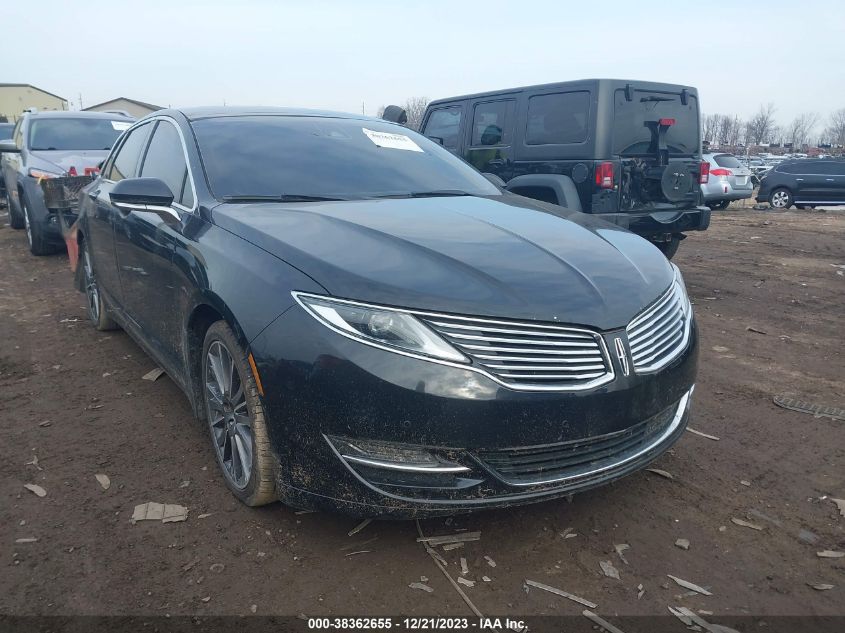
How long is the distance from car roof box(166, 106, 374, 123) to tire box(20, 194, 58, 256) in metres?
5.30

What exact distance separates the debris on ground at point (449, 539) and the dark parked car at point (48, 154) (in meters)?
7.48

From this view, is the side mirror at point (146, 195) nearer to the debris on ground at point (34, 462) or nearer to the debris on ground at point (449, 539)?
the debris on ground at point (34, 462)

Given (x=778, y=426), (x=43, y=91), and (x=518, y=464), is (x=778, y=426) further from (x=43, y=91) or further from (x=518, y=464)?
(x=43, y=91)

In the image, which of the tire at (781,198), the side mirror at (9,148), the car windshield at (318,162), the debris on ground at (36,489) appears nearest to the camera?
the debris on ground at (36,489)

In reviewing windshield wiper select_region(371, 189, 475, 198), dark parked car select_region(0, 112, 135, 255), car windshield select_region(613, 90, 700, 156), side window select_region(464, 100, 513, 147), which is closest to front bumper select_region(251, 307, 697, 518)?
windshield wiper select_region(371, 189, 475, 198)

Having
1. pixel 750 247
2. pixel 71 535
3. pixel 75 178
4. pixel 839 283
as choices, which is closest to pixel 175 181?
pixel 71 535

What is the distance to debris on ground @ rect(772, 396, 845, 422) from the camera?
3.77 meters

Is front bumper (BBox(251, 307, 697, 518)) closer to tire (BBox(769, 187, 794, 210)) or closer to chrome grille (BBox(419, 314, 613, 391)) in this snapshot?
chrome grille (BBox(419, 314, 613, 391))

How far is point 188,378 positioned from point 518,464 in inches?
66.7

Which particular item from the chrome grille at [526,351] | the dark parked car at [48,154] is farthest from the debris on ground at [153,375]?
the dark parked car at [48,154]

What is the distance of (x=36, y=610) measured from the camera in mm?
2215

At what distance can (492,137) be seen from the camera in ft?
25.5

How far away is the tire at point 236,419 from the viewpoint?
99.3 inches

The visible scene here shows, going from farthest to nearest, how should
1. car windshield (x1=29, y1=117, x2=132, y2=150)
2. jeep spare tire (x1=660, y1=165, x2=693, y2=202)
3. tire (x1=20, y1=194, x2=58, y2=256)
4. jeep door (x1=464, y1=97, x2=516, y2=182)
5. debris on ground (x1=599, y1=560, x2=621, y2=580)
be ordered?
car windshield (x1=29, y1=117, x2=132, y2=150) → tire (x1=20, y1=194, x2=58, y2=256) → jeep door (x1=464, y1=97, x2=516, y2=182) → jeep spare tire (x1=660, y1=165, x2=693, y2=202) → debris on ground (x1=599, y1=560, x2=621, y2=580)
